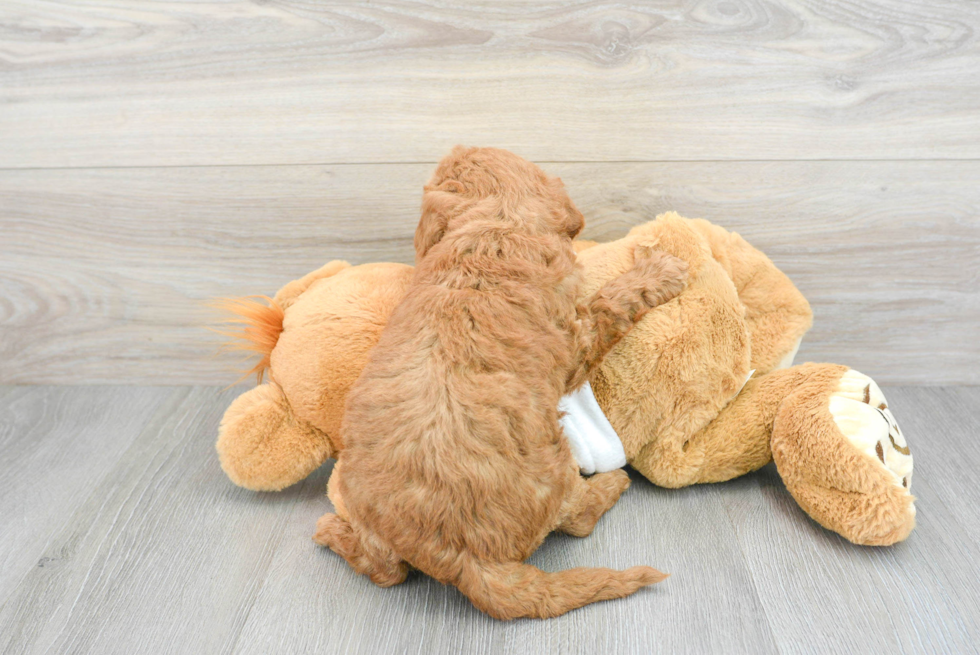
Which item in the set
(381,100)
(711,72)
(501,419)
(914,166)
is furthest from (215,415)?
(914,166)

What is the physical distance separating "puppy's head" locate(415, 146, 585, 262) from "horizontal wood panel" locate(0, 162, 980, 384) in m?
0.29

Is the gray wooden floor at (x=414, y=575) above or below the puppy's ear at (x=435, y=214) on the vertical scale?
below

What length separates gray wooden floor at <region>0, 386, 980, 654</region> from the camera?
869mm

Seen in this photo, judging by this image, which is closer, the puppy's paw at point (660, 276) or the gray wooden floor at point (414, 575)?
the gray wooden floor at point (414, 575)

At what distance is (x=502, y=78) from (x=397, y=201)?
29 centimetres

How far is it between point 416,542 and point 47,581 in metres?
0.57

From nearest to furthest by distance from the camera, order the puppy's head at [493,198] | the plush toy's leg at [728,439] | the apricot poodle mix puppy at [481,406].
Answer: the apricot poodle mix puppy at [481,406], the puppy's head at [493,198], the plush toy's leg at [728,439]

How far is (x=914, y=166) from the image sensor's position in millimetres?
1248

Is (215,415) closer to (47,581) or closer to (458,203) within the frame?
(47,581)

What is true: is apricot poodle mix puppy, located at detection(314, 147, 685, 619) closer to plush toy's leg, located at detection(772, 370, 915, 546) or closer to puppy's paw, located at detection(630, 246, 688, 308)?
puppy's paw, located at detection(630, 246, 688, 308)

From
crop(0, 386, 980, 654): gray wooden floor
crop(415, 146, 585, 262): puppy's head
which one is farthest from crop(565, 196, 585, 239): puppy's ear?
crop(0, 386, 980, 654): gray wooden floor

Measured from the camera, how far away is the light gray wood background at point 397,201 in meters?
1.02

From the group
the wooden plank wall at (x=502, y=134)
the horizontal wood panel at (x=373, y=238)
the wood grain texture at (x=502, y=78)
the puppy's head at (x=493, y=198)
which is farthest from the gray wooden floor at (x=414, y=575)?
the wood grain texture at (x=502, y=78)

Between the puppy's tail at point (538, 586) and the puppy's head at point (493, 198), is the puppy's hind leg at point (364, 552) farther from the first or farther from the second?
the puppy's head at point (493, 198)
